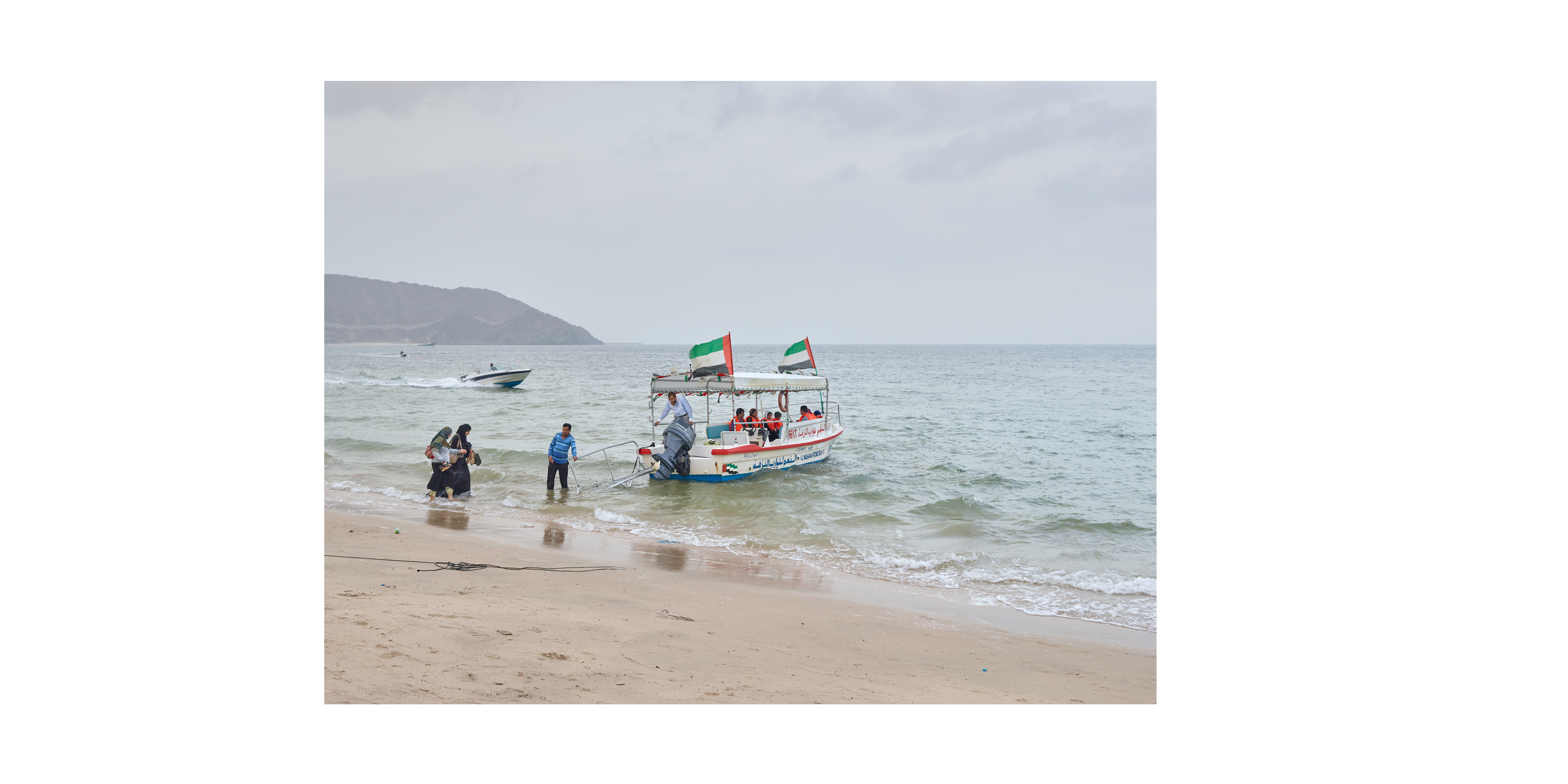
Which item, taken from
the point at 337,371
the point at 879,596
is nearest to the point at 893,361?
the point at 337,371

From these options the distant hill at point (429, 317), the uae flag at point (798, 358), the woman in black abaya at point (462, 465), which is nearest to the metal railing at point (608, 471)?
the woman in black abaya at point (462, 465)

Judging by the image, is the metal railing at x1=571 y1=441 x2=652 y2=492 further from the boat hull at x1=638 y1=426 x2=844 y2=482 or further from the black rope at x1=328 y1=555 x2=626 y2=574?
the black rope at x1=328 y1=555 x2=626 y2=574

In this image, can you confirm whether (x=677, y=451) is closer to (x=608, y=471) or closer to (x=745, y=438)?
(x=745, y=438)

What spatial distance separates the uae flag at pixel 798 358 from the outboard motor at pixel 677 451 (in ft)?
7.71

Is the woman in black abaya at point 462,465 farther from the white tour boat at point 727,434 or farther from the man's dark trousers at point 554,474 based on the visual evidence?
the white tour boat at point 727,434

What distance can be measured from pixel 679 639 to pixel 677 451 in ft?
22.7

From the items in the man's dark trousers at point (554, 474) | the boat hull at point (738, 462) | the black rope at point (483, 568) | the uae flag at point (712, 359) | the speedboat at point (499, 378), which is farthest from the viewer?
the speedboat at point (499, 378)

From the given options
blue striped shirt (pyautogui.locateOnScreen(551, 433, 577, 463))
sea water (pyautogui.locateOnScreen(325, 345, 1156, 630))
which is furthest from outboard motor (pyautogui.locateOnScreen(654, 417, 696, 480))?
blue striped shirt (pyautogui.locateOnScreen(551, 433, 577, 463))

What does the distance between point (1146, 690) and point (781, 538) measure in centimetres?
476

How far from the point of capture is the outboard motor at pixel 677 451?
37.7 ft

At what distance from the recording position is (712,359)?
10.8 m

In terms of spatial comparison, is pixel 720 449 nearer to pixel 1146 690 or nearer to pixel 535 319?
pixel 535 319

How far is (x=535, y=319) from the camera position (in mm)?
12250

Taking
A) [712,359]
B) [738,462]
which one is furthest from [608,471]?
[712,359]
